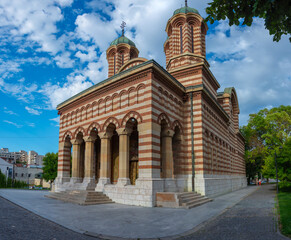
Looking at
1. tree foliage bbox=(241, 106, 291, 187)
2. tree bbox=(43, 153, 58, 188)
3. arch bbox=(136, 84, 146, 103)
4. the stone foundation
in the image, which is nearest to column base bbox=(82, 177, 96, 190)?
arch bbox=(136, 84, 146, 103)

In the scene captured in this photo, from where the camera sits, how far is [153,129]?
14867mm

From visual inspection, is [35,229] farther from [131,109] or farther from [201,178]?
[201,178]

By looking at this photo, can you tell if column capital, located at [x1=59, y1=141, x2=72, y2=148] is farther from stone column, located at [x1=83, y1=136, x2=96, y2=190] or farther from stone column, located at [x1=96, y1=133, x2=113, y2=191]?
stone column, located at [x1=96, y1=133, x2=113, y2=191]

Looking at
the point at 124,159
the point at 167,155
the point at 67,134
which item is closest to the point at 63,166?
the point at 67,134

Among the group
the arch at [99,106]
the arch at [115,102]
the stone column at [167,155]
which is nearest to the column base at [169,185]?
the stone column at [167,155]

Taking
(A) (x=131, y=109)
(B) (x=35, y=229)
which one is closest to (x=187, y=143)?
(A) (x=131, y=109)

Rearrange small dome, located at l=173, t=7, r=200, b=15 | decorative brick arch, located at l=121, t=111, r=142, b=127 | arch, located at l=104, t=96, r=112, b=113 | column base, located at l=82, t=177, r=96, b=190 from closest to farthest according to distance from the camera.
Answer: decorative brick arch, located at l=121, t=111, r=142, b=127 → arch, located at l=104, t=96, r=112, b=113 → column base, located at l=82, t=177, r=96, b=190 → small dome, located at l=173, t=7, r=200, b=15

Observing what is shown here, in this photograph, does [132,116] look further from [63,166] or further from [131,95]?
[63,166]

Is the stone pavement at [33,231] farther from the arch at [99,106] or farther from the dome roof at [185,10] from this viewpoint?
the dome roof at [185,10]

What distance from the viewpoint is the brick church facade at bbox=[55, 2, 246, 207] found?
15.1m

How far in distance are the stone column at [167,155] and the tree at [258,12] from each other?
425 inches

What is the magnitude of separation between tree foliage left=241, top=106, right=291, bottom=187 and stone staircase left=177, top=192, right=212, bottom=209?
9877mm

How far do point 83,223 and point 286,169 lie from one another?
2023 cm

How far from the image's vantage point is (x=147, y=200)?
542 inches
